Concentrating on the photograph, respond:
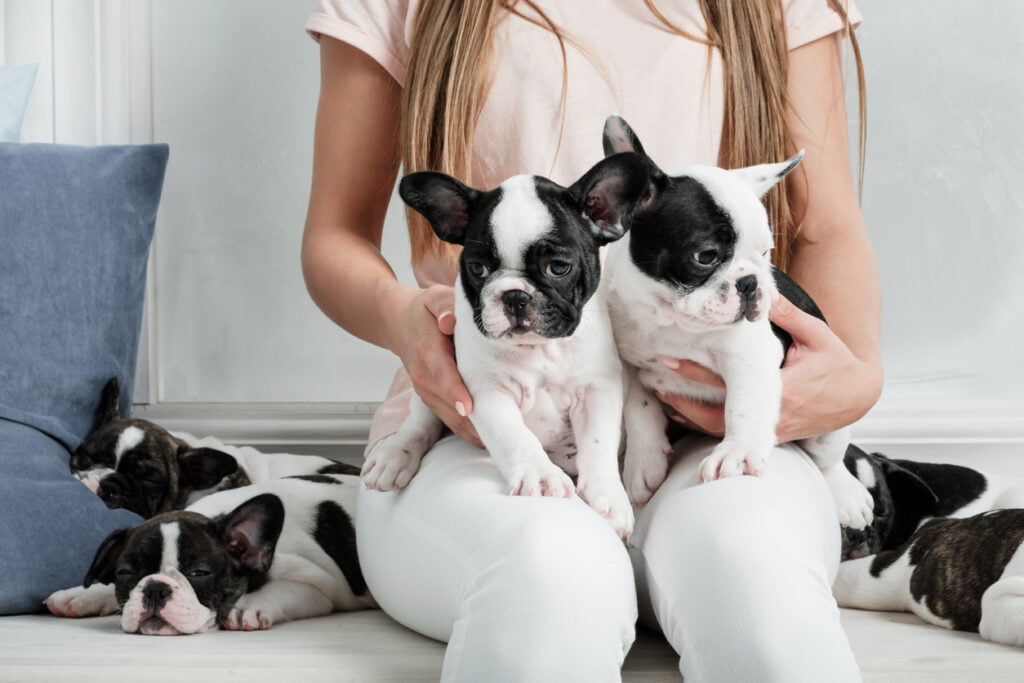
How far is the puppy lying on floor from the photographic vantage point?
1397mm

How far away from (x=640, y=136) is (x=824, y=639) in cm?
90

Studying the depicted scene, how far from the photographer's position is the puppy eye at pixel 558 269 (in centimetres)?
118

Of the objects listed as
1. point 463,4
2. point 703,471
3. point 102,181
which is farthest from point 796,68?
point 102,181

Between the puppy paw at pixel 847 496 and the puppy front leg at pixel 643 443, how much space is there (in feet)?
1.04

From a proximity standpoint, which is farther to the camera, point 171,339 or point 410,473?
point 171,339

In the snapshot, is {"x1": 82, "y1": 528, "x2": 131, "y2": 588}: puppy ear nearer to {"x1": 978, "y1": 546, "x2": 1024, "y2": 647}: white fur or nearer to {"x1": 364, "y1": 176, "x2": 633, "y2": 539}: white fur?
{"x1": 364, "y1": 176, "x2": 633, "y2": 539}: white fur

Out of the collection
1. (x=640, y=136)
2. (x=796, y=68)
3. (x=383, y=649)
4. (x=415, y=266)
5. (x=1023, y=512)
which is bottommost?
(x=383, y=649)

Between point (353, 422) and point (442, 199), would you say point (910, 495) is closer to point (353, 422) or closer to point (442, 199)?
point (442, 199)

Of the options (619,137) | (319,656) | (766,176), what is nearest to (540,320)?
(619,137)

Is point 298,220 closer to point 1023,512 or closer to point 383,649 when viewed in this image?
point 383,649

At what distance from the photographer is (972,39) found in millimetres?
2270

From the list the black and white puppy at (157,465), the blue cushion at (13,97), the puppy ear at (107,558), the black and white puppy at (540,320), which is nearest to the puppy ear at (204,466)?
the black and white puppy at (157,465)

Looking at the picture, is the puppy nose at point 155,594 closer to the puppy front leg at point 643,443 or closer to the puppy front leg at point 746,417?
the puppy front leg at point 643,443

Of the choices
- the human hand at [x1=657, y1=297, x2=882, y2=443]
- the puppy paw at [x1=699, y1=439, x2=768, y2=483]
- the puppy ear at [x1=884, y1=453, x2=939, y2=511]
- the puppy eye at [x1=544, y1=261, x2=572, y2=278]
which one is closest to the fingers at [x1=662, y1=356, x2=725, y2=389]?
the human hand at [x1=657, y1=297, x2=882, y2=443]
